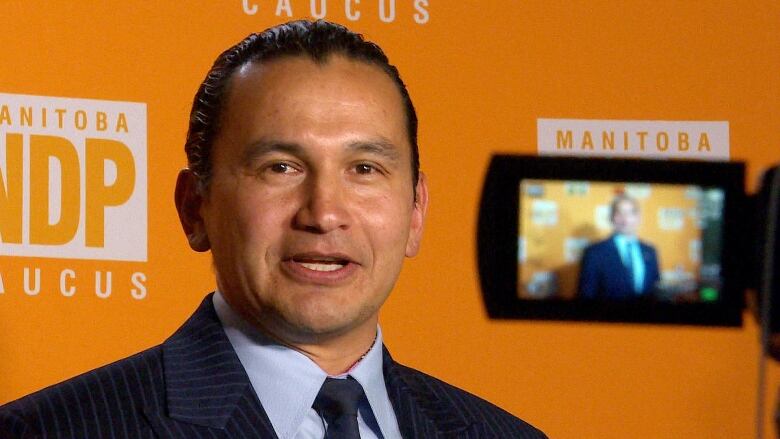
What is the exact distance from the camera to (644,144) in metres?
2.40

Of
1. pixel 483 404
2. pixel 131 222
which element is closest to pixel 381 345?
pixel 483 404

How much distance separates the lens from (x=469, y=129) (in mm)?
2332

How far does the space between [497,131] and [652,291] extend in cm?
163

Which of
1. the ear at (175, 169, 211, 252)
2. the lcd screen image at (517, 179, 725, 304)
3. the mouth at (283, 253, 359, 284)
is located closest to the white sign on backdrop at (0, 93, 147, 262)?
the ear at (175, 169, 211, 252)

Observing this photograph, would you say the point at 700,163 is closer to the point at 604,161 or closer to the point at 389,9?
the point at 604,161

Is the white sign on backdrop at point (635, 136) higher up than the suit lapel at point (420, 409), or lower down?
higher up

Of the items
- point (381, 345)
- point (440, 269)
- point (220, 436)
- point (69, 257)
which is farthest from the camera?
point (440, 269)

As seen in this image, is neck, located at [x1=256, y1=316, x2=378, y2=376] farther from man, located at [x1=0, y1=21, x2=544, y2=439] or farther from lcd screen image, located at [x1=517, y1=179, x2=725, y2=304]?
lcd screen image, located at [x1=517, y1=179, x2=725, y2=304]

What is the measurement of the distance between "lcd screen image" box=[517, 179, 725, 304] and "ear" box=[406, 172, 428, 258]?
0.80 m

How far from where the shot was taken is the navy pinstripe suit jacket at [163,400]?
1.30 m

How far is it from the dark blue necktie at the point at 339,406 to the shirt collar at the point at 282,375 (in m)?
0.01

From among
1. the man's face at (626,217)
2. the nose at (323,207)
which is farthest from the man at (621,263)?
the nose at (323,207)

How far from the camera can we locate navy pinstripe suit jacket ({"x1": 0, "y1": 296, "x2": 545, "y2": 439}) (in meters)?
1.30

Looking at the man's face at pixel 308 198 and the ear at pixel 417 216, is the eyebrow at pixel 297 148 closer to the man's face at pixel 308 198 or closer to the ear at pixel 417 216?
the man's face at pixel 308 198
